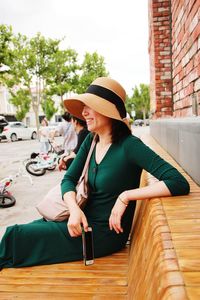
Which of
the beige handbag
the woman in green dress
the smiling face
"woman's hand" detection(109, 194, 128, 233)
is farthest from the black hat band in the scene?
"woman's hand" detection(109, 194, 128, 233)

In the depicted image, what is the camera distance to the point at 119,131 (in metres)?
2.54

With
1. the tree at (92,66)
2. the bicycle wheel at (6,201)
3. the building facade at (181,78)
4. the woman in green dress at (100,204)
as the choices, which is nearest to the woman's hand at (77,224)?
the woman in green dress at (100,204)

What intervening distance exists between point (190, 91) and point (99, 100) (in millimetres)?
1989

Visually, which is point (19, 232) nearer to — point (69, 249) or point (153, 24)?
point (69, 249)

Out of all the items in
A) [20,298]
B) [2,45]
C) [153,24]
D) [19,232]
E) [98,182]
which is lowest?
[20,298]

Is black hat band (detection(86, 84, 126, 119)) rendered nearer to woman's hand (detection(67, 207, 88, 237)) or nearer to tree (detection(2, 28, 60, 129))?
woman's hand (detection(67, 207, 88, 237))

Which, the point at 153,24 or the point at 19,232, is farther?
the point at 153,24

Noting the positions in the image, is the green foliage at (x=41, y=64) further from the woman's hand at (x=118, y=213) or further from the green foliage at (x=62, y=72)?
the woman's hand at (x=118, y=213)

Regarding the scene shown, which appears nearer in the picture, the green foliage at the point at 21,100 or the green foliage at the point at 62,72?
the green foliage at the point at 62,72

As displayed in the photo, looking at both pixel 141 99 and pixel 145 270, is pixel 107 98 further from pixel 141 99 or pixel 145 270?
pixel 141 99

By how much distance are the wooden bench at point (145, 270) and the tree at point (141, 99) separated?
8122cm

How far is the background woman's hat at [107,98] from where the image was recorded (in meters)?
2.46

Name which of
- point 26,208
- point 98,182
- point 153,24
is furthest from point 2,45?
point 98,182

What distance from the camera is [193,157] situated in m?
2.57
